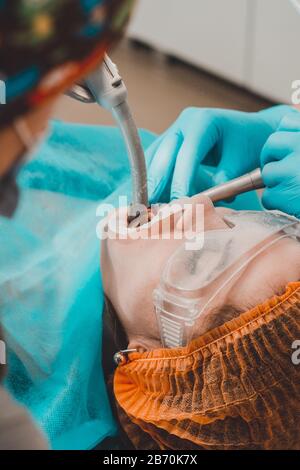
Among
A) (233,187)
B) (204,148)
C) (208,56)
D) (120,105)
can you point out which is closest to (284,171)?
(233,187)

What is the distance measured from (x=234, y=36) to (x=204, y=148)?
1419 mm

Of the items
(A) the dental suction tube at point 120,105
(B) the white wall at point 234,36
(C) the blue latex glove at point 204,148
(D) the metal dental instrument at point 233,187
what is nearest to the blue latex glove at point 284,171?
(D) the metal dental instrument at point 233,187

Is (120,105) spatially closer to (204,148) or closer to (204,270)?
(204,270)

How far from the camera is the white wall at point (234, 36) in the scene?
2.23 metres

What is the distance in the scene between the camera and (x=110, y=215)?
100cm

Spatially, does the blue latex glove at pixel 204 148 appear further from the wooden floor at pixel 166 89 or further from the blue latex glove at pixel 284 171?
the wooden floor at pixel 166 89

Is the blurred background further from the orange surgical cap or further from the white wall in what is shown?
the orange surgical cap

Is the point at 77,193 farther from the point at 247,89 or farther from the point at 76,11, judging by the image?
the point at 247,89

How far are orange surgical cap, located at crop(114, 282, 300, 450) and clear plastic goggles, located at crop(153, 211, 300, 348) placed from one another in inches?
1.5

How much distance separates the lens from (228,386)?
86cm

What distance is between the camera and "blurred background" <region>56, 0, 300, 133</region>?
2.22 m

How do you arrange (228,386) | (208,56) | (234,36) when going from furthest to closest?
1. (208,56)
2. (234,36)
3. (228,386)

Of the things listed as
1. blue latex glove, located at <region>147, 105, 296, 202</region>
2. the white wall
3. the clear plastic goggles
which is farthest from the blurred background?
the clear plastic goggles

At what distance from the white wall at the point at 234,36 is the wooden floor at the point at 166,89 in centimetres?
6
